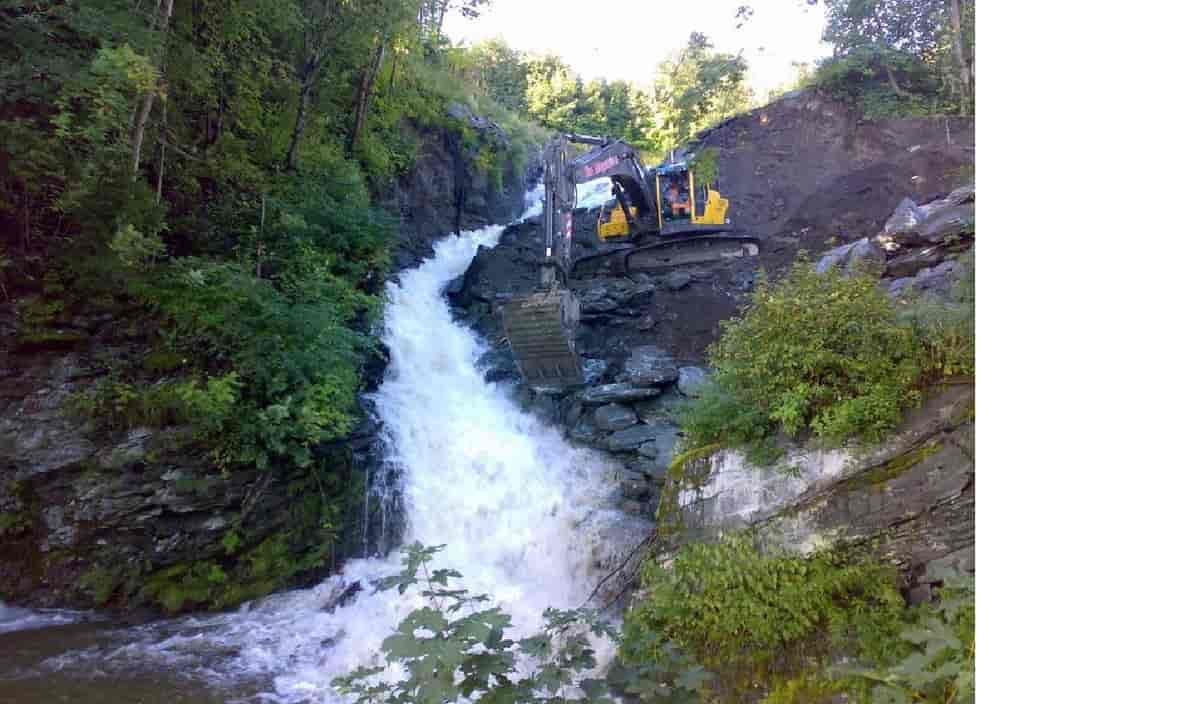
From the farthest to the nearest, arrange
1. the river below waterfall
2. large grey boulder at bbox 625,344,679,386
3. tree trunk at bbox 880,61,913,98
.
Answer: tree trunk at bbox 880,61,913,98
large grey boulder at bbox 625,344,679,386
the river below waterfall

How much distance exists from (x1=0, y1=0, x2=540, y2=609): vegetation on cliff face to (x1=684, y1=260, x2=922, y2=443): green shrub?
5032 millimetres

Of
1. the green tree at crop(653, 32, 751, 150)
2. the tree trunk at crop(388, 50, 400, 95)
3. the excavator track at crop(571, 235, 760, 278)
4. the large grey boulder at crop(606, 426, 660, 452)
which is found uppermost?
the green tree at crop(653, 32, 751, 150)

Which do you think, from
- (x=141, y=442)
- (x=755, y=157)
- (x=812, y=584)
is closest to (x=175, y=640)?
(x=141, y=442)

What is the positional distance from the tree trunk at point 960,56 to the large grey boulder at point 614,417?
9394mm

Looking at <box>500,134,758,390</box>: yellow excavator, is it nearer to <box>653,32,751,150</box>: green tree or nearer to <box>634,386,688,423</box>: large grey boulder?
<box>634,386,688,423</box>: large grey boulder

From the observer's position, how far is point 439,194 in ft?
Result: 53.7

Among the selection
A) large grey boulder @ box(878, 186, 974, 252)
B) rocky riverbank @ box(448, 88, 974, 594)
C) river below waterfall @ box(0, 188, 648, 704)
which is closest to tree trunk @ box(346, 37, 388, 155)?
rocky riverbank @ box(448, 88, 974, 594)

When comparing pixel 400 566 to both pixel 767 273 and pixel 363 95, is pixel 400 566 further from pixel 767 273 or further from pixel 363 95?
pixel 363 95

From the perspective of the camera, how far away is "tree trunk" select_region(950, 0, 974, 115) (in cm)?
1264

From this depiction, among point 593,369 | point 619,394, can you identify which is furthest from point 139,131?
point 619,394

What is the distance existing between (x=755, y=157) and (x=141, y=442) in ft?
50.8

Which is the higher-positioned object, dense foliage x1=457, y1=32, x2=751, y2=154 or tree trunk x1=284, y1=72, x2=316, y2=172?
dense foliage x1=457, y1=32, x2=751, y2=154
